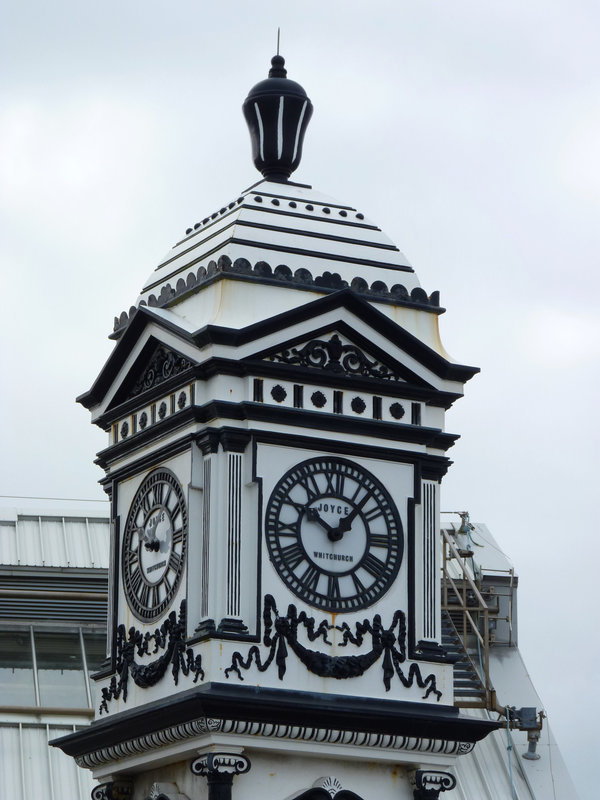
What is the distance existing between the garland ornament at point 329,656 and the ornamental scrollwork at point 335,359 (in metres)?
2.70

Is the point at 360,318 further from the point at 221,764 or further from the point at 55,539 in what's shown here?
the point at 55,539

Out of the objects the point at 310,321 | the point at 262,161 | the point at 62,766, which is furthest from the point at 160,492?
the point at 62,766

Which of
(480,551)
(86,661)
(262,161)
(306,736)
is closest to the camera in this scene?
(306,736)

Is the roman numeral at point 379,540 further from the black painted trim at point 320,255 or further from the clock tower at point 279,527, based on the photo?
the black painted trim at point 320,255

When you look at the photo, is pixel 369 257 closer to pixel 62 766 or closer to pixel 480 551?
pixel 62 766

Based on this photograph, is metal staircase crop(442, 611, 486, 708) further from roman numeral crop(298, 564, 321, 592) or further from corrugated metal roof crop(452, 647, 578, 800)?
roman numeral crop(298, 564, 321, 592)

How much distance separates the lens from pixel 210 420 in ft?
71.3

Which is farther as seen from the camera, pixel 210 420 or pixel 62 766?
pixel 62 766

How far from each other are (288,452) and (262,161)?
174 inches

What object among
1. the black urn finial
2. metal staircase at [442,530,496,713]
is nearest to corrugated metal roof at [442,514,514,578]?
metal staircase at [442,530,496,713]

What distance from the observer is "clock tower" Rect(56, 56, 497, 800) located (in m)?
21.1

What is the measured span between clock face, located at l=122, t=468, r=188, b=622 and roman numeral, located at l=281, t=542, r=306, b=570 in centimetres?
110

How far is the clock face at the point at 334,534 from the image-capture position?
2161 cm

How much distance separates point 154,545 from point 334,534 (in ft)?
→ 6.94
